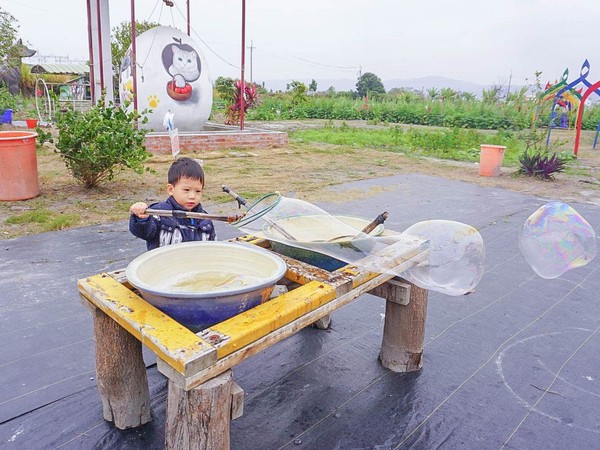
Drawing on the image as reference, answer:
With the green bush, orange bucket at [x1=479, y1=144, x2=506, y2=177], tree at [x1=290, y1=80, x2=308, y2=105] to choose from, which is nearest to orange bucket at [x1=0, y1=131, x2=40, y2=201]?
the green bush

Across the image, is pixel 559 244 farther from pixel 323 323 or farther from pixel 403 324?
pixel 323 323

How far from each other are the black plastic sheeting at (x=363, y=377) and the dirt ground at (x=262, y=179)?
1.48 metres

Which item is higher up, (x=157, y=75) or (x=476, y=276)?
(x=157, y=75)

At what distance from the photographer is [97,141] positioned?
5.31 metres

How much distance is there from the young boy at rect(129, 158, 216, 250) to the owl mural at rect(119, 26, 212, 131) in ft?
25.3

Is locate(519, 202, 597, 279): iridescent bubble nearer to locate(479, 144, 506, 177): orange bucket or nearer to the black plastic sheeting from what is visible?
the black plastic sheeting

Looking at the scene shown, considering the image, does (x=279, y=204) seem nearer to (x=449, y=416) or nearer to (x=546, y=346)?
(x=449, y=416)

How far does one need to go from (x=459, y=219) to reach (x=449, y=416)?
11.3ft

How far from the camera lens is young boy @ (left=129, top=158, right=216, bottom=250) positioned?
6.77 ft

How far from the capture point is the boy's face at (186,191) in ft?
6.82

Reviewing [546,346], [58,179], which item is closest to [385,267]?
[546,346]

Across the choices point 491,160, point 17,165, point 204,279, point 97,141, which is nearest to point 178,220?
point 204,279

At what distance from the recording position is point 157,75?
30.2 ft

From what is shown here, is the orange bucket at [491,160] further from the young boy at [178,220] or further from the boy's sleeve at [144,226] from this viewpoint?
the boy's sleeve at [144,226]
